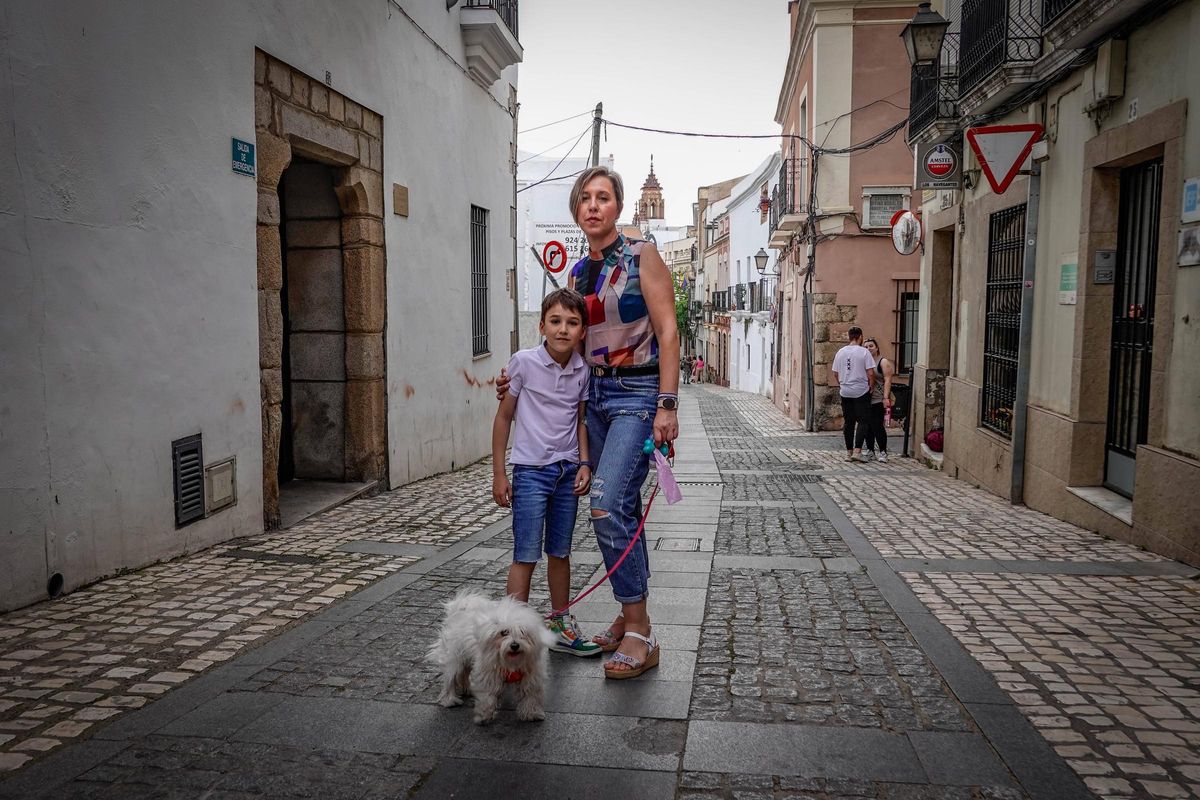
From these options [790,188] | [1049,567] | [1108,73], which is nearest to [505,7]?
[1108,73]

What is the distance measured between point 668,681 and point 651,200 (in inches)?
3897

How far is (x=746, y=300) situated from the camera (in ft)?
132

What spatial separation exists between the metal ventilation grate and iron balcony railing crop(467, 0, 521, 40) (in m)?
6.88

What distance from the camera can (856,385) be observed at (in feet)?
42.2

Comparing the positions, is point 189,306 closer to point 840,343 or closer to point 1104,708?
point 1104,708

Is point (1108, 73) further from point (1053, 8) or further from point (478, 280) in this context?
point (478, 280)

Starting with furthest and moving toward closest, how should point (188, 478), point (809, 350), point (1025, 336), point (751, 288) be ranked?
point (751, 288), point (809, 350), point (1025, 336), point (188, 478)

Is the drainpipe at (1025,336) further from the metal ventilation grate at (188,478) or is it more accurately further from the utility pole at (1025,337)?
the metal ventilation grate at (188,478)

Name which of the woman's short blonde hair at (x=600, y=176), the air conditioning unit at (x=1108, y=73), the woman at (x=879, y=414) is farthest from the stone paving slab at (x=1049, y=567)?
the woman at (x=879, y=414)

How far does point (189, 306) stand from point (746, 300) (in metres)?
35.7

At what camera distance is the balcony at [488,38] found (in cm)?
1086

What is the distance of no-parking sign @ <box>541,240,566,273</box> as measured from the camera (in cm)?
1656

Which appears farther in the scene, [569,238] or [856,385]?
[569,238]

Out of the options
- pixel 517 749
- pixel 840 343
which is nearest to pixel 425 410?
pixel 517 749
